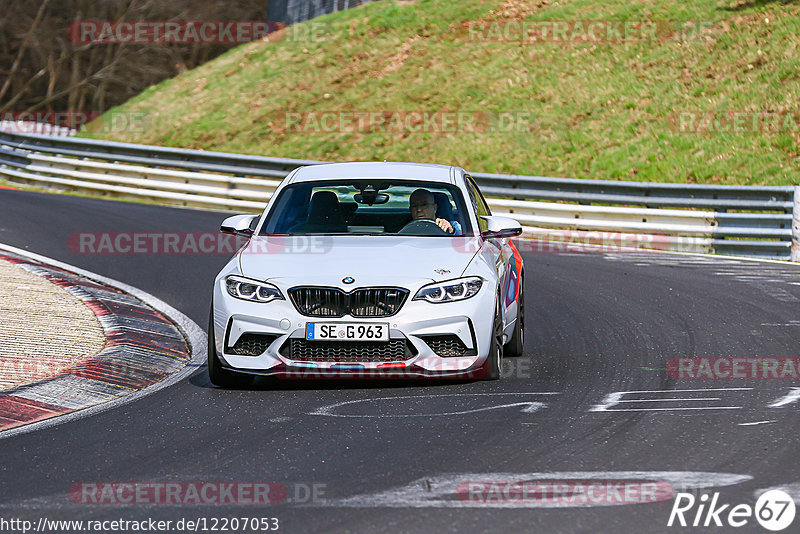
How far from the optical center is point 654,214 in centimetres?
1894

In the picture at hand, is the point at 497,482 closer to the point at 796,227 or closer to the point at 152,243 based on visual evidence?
the point at 152,243

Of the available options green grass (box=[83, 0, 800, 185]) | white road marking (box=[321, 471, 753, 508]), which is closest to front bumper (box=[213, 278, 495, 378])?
white road marking (box=[321, 471, 753, 508])

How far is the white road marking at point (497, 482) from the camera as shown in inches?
206

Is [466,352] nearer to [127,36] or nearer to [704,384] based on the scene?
[704,384]

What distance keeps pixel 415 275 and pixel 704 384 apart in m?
2.14

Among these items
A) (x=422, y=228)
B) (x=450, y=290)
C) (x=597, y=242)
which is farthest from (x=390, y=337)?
(x=597, y=242)

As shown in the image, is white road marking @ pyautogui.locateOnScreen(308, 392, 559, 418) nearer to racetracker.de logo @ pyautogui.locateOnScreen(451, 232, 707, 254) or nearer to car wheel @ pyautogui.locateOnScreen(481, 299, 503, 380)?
car wheel @ pyautogui.locateOnScreen(481, 299, 503, 380)

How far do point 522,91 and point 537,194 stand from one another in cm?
1149

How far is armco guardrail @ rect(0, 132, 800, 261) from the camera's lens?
17.8 meters

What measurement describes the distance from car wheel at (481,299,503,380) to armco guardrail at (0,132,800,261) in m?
9.92

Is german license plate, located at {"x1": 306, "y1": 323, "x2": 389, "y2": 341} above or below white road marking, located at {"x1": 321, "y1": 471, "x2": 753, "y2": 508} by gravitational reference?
above

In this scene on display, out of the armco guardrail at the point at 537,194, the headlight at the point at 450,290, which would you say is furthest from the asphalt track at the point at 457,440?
the armco guardrail at the point at 537,194

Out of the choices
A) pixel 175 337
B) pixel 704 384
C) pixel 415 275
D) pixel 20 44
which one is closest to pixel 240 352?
pixel 415 275

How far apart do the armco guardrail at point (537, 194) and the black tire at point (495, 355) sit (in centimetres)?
992
